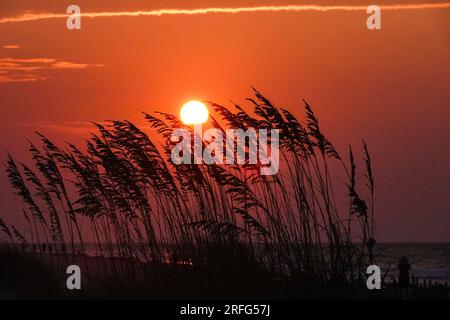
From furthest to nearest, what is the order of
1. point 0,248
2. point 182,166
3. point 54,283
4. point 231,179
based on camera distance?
1. point 0,248
2. point 54,283
3. point 182,166
4. point 231,179

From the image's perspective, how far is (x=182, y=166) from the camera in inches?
492

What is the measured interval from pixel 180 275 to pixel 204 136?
192cm

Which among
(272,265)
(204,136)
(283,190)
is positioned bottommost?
(272,265)

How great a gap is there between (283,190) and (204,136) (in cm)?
130

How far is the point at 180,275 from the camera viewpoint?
37.6ft

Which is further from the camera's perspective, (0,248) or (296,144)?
(0,248)

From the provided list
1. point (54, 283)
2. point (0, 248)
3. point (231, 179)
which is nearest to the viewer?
point (231, 179)
